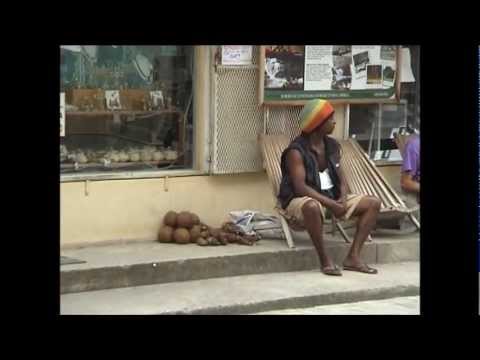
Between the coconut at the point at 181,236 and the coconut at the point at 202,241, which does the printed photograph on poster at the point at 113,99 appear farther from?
the coconut at the point at 202,241

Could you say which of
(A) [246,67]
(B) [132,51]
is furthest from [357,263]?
(B) [132,51]

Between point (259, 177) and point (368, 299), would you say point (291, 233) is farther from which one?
point (368, 299)

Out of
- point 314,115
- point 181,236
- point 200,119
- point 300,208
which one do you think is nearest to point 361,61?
point 314,115

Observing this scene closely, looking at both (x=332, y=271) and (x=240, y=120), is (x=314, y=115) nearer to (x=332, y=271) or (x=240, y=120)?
(x=240, y=120)

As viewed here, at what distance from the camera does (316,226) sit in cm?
768

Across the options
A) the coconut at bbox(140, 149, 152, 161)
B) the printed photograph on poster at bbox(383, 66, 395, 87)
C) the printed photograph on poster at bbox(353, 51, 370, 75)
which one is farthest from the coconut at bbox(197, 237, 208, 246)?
the printed photograph on poster at bbox(383, 66, 395, 87)

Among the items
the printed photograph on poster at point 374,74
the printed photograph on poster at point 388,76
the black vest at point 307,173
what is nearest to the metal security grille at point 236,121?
the black vest at point 307,173

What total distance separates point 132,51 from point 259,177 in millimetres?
1467

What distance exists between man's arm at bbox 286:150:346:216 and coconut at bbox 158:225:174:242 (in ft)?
3.34

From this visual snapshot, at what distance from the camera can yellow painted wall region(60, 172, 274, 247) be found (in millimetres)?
7773

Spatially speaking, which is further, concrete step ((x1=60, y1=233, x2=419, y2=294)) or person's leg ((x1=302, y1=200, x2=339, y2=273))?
person's leg ((x1=302, y1=200, x2=339, y2=273))

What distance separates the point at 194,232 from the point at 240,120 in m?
1.04

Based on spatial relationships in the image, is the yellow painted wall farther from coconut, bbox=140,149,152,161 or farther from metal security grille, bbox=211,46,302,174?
coconut, bbox=140,149,152,161

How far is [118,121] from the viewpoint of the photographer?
823 cm
